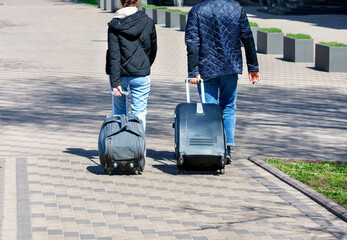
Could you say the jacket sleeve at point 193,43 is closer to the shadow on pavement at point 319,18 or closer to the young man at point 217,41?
the young man at point 217,41

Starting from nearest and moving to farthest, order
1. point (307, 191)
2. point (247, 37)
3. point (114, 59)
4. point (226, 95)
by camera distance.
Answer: point (307, 191) → point (114, 59) → point (247, 37) → point (226, 95)

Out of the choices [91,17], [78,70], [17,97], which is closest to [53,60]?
[78,70]

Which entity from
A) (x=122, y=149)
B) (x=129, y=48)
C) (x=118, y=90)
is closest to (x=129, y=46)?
(x=129, y=48)

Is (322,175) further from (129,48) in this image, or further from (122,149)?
(129,48)

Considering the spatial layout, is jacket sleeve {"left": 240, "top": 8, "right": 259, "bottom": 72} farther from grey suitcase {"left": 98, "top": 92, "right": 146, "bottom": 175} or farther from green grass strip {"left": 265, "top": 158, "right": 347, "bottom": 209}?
grey suitcase {"left": 98, "top": 92, "right": 146, "bottom": 175}

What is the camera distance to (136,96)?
27.0 feet

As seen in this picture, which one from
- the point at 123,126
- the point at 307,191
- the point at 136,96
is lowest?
the point at 307,191

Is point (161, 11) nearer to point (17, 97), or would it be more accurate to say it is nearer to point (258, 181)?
point (17, 97)

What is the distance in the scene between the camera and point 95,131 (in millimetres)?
10109

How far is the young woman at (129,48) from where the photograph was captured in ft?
26.0

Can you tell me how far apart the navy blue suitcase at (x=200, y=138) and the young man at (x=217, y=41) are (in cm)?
38

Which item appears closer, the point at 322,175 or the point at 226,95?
the point at 322,175

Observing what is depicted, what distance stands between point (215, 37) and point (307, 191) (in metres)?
1.86

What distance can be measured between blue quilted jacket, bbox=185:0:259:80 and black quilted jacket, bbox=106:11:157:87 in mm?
454
